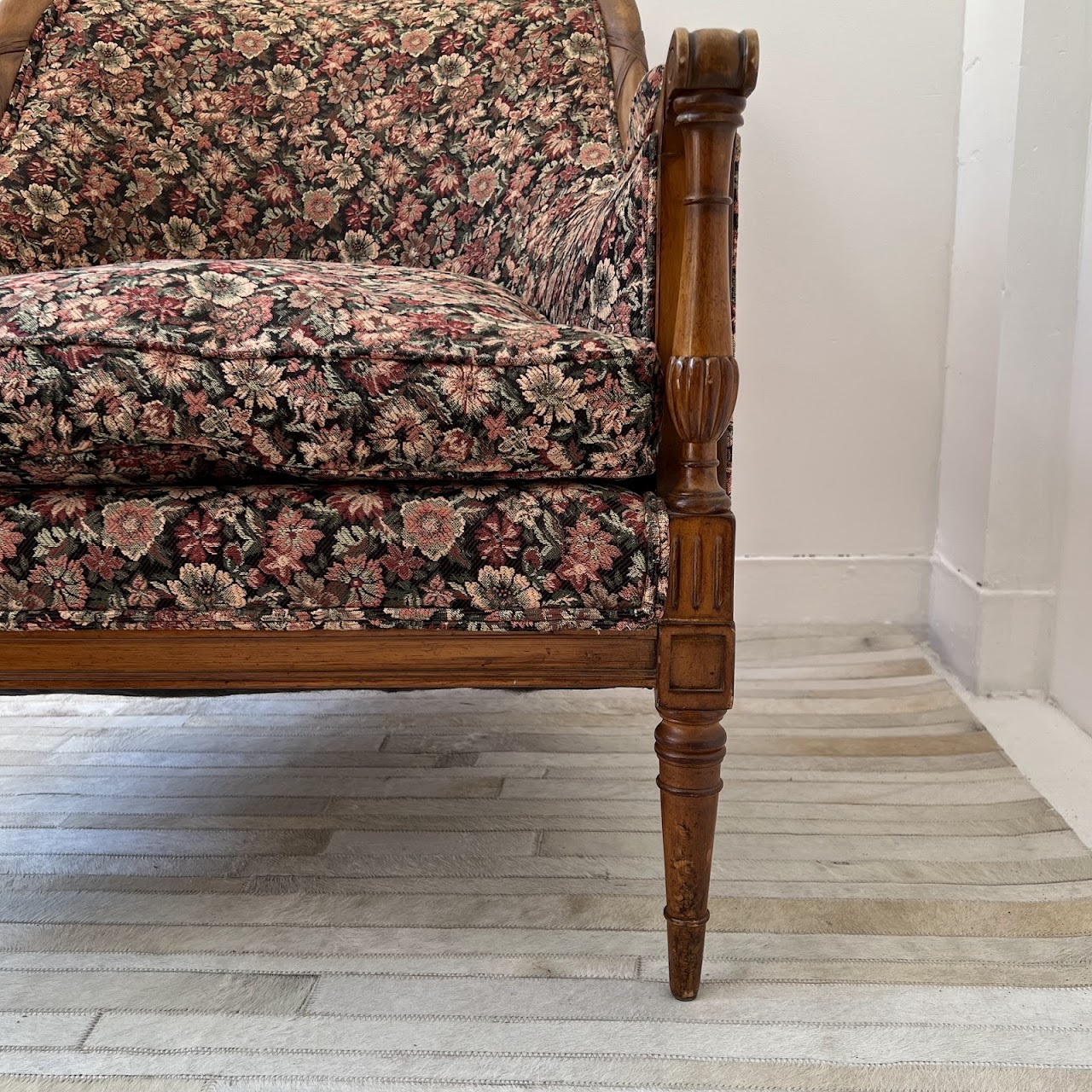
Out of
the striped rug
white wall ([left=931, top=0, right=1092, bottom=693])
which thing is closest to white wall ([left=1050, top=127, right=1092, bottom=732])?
white wall ([left=931, top=0, right=1092, bottom=693])

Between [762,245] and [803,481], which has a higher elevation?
[762,245]

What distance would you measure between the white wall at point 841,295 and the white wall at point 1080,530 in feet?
1.13

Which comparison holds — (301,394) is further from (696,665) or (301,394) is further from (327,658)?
(696,665)

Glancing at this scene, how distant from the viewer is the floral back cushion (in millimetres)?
1407

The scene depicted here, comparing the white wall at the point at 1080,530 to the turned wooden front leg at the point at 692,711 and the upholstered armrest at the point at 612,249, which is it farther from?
the turned wooden front leg at the point at 692,711

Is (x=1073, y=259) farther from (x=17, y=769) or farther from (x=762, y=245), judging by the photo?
(x=17, y=769)

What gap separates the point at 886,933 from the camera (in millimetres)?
1002

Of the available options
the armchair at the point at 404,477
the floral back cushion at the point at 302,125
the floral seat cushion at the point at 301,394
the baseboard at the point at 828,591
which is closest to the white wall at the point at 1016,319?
the baseboard at the point at 828,591

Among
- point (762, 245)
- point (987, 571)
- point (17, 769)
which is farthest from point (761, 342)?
point (17, 769)

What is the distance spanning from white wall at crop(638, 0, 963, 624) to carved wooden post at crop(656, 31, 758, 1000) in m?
1.07

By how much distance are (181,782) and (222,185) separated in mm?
815

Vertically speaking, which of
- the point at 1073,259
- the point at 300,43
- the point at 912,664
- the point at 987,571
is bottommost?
the point at 912,664

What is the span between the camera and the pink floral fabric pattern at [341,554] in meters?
0.86

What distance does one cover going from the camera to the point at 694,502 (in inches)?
33.7
